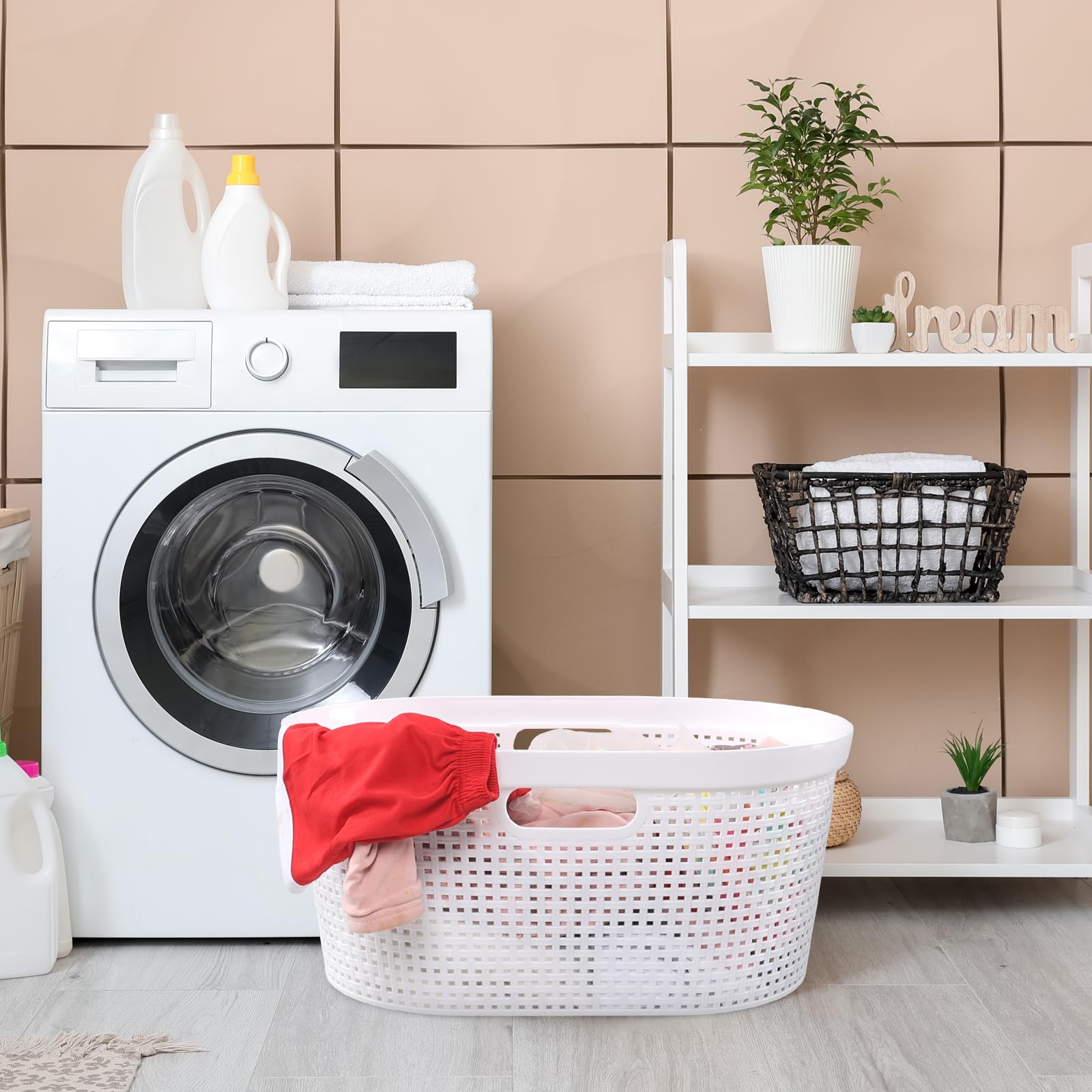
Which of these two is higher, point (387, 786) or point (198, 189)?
point (198, 189)

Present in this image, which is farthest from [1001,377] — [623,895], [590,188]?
[623,895]

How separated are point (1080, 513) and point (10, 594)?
1.94 meters

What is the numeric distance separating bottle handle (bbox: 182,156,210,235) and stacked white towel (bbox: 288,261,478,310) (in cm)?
17

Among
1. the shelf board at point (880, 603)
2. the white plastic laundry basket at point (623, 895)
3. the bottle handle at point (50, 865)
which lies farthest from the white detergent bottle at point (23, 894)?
the shelf board at point (880, 603)

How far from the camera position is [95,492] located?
6.17 feet

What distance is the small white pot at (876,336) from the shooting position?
206 cm

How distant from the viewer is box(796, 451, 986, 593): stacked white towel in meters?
1.97

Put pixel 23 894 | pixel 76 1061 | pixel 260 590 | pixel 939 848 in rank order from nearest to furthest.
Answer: pixel 76 1061 → pixel 23 894 → pixel 260 590 → pixel 939 848

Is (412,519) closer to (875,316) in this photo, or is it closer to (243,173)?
(243,173)

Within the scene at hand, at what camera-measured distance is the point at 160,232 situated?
198 centimetres

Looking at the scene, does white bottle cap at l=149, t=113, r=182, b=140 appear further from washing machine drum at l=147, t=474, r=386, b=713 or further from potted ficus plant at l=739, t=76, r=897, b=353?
potted ficus plant at l=739, t=76, r=897, b=353

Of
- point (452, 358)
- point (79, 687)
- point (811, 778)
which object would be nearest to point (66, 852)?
point (79, 687)

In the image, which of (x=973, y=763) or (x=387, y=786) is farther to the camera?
(x=973, y=763)

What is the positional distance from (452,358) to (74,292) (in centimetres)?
93
